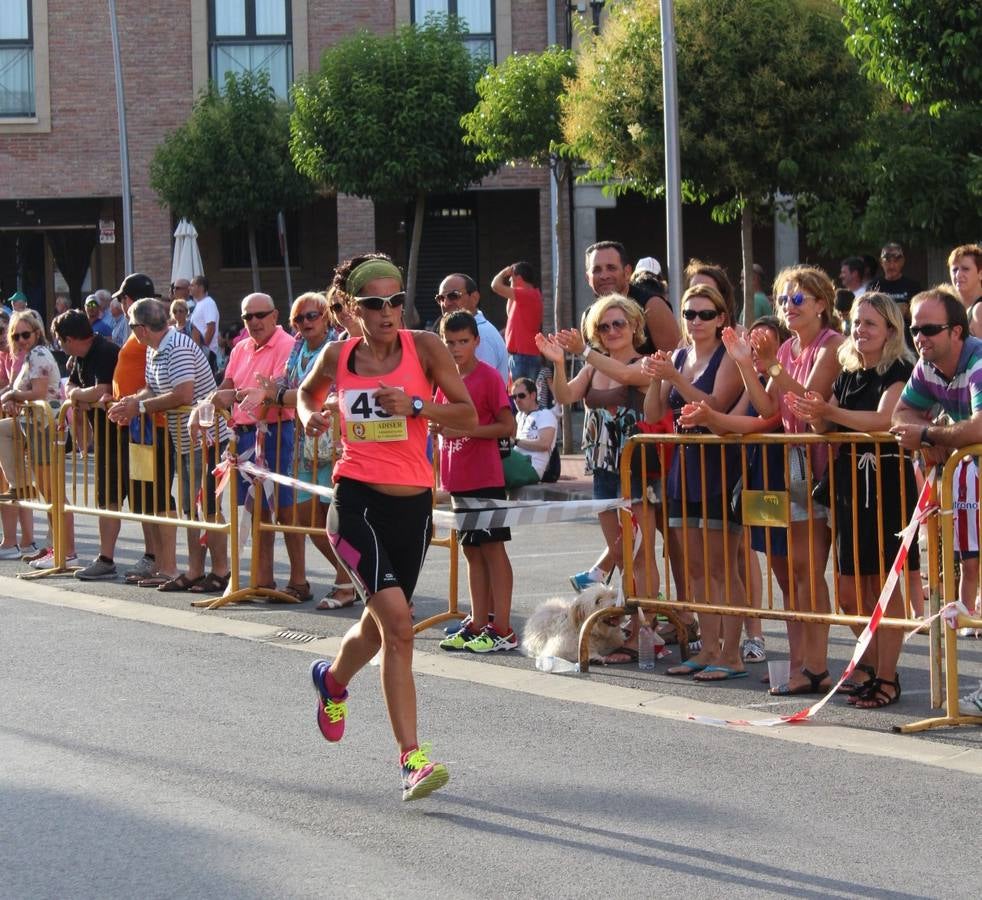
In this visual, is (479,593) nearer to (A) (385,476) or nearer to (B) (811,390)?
(B) (811,390)

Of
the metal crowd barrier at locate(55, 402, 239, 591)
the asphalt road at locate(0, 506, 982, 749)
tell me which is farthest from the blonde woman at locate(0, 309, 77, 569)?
the asphalt road at locate(0, 506, 982, 749)

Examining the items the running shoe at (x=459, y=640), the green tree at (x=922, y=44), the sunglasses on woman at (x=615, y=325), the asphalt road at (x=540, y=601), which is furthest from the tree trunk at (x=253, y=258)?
the sunglasses on woman at (x=615, y=325)

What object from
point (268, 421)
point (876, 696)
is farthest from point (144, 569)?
point (876, 696)

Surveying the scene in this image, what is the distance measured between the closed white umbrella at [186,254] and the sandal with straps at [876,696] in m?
23.9

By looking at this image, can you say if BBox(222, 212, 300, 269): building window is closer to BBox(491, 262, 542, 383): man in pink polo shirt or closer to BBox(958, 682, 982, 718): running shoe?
BBox(491, 262, 542, 383): man in pink polo shirt

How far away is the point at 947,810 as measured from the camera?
5973 mm

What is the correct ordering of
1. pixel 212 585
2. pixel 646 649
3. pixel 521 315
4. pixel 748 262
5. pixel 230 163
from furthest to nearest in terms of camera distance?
pixel 230 163 → pixel 748 262 → pixel 521 315 → pixel 212 585 → pixel 646 649

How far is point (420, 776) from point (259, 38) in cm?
2954

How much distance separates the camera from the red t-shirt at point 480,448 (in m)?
9.11

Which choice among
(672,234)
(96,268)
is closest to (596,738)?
(672,234)

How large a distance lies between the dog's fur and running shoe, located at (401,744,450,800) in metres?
2.62

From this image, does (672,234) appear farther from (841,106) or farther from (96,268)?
(96,268)

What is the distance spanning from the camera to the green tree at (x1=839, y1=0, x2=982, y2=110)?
1528 centimetres

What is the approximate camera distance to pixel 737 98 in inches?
688
